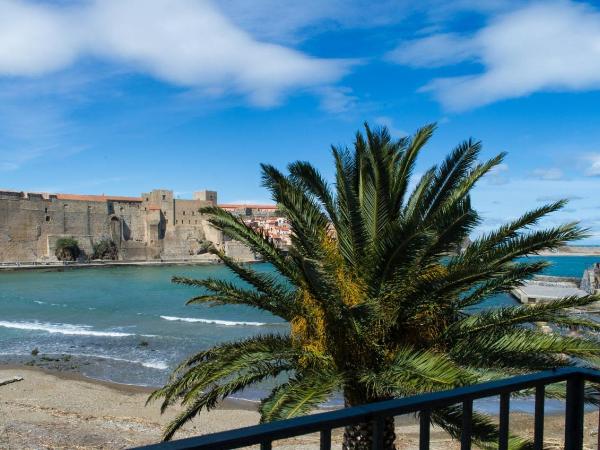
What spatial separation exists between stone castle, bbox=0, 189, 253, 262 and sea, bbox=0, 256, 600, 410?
853 inches

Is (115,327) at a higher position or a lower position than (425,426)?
lower

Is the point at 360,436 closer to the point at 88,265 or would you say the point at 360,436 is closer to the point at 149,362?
the point at 149,362

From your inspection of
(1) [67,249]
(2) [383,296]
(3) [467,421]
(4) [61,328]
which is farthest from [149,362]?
(1) [67,249]

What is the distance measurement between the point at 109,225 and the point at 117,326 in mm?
55240

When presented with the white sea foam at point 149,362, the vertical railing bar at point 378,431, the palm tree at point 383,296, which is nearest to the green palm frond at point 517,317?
the palm tree at point 383,296

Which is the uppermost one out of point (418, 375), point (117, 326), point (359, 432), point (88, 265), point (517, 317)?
point (517, 317)

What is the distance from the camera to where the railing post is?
2.28 meters

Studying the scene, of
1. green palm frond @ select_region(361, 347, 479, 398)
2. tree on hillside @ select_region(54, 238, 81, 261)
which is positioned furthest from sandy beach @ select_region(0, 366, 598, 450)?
tree on hillside @ select_region(54, 238, 81, 261)

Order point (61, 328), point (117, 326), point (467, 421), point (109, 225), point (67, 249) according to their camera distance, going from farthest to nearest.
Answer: point (109, 225) → point (67, 249) → point (117, 326) → point (61, 328) → point (467, 421)

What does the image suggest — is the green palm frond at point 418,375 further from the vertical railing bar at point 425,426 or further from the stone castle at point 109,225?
the stone castle at point 109,225

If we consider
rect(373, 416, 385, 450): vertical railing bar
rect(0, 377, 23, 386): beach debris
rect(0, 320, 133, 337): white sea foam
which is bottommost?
rect(0, 320, 133, 337): white sea foam

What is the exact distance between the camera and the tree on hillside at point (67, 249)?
74.9m

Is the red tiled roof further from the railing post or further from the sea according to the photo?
the railing post

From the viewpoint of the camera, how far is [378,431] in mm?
1725
